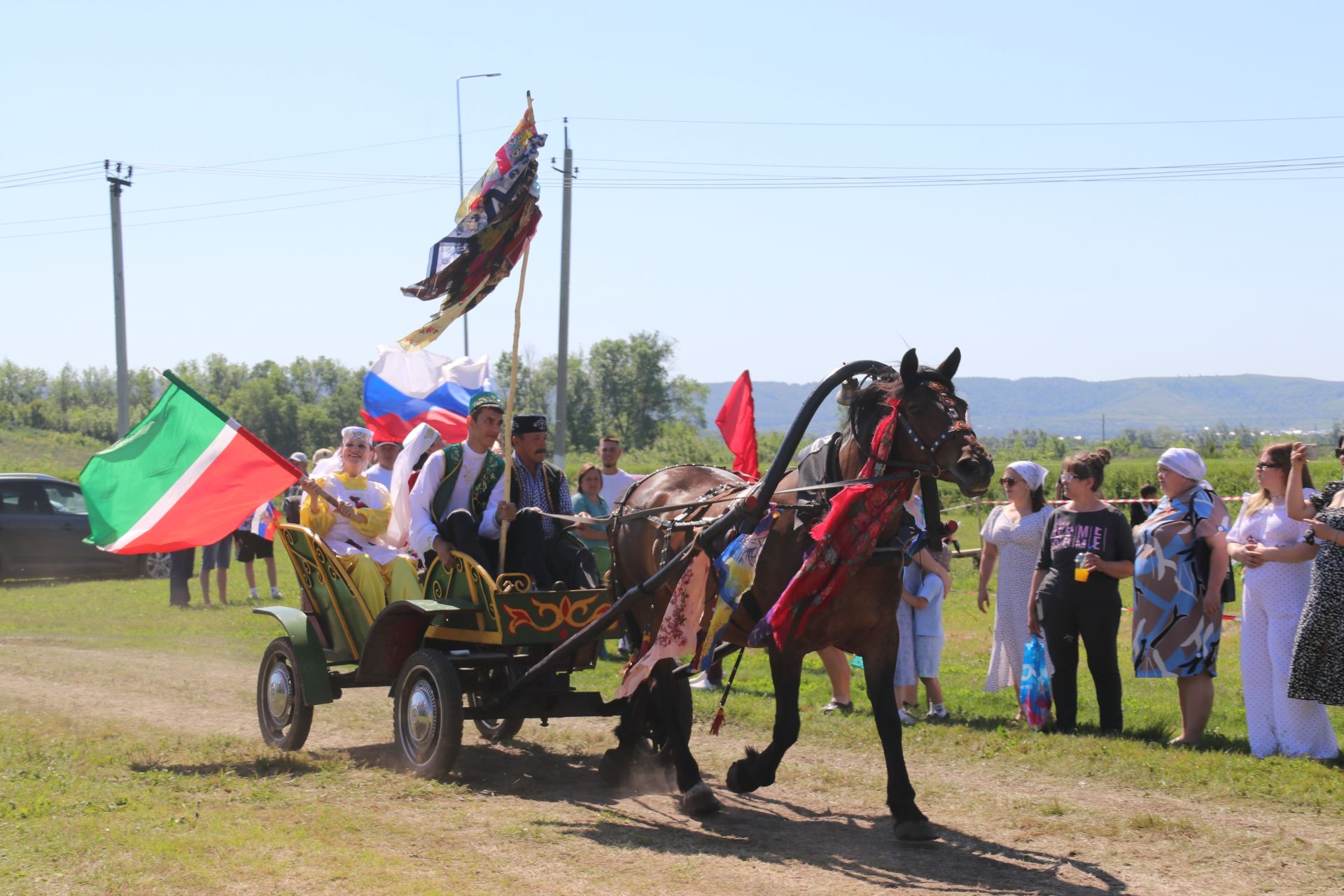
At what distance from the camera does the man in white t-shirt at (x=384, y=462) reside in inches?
409

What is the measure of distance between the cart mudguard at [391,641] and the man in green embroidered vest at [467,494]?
1.31ft

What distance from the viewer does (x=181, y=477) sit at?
326 inches

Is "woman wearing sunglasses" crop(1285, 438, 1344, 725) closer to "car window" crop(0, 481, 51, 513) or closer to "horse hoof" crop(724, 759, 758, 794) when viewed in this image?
"horse hoof" crop(724, 759, 758, 794)

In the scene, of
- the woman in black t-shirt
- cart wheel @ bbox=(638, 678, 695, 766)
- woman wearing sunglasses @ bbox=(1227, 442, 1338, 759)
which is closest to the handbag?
woman wearing sunglasses @ bbox=(1227, 442, 1338, 759)

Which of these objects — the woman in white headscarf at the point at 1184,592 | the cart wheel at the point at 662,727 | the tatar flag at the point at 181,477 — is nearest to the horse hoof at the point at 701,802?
the cart wheel at the point at 662,727

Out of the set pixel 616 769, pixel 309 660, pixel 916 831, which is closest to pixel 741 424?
pixel 616 769

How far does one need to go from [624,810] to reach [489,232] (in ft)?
11.4

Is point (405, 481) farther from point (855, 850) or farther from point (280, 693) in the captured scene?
point (855, 850)

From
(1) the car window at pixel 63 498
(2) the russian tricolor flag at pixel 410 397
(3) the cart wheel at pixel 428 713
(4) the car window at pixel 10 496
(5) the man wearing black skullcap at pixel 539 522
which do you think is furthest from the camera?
(1) the car window at pixel 63 498

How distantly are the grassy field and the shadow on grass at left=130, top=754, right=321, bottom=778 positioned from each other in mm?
26

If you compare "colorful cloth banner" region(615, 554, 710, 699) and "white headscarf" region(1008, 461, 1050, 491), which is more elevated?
"white headscarf" region(1008, 461, 1050, 491)

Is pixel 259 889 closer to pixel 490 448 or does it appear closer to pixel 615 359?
pixel 490 448

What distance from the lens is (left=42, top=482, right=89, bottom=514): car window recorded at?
69.8ft

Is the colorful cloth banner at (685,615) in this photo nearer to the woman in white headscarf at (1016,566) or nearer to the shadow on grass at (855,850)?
the shadow on grass at (855,850)
